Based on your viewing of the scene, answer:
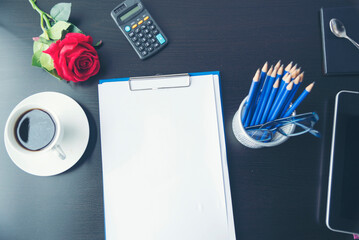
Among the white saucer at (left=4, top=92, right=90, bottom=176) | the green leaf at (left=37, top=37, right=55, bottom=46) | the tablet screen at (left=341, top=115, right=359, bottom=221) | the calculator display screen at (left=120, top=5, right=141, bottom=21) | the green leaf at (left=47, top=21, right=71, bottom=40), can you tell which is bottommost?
the tablet screen at (left=341, top=115, right=359, bottom=221)

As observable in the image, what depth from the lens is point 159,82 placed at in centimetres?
55

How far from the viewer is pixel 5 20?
1.87 ft

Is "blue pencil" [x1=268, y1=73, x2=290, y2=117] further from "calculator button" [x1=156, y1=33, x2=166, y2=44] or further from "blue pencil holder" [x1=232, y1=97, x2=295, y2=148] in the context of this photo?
"calculator button" [x1=156, y1=33, x2=166, y2=44]

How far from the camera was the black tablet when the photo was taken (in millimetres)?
485

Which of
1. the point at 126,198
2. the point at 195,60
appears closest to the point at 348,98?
the point at 195,60

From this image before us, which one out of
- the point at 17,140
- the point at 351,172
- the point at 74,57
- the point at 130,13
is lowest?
the point at 351,172

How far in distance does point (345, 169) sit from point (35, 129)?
57cm

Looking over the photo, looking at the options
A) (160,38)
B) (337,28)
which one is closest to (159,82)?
(160,38)

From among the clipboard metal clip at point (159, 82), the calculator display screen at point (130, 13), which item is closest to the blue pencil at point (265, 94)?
the clipboard metal clip at point (159, 82)

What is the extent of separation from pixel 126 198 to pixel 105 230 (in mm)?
72

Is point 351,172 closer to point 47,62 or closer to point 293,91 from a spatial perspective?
point 293,91

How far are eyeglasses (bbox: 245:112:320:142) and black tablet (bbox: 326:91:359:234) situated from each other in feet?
0.36

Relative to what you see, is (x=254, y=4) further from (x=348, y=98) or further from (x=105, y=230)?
(x=105, y=230)

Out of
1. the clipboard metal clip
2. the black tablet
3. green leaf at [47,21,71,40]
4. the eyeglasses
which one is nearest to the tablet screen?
the black tablet
